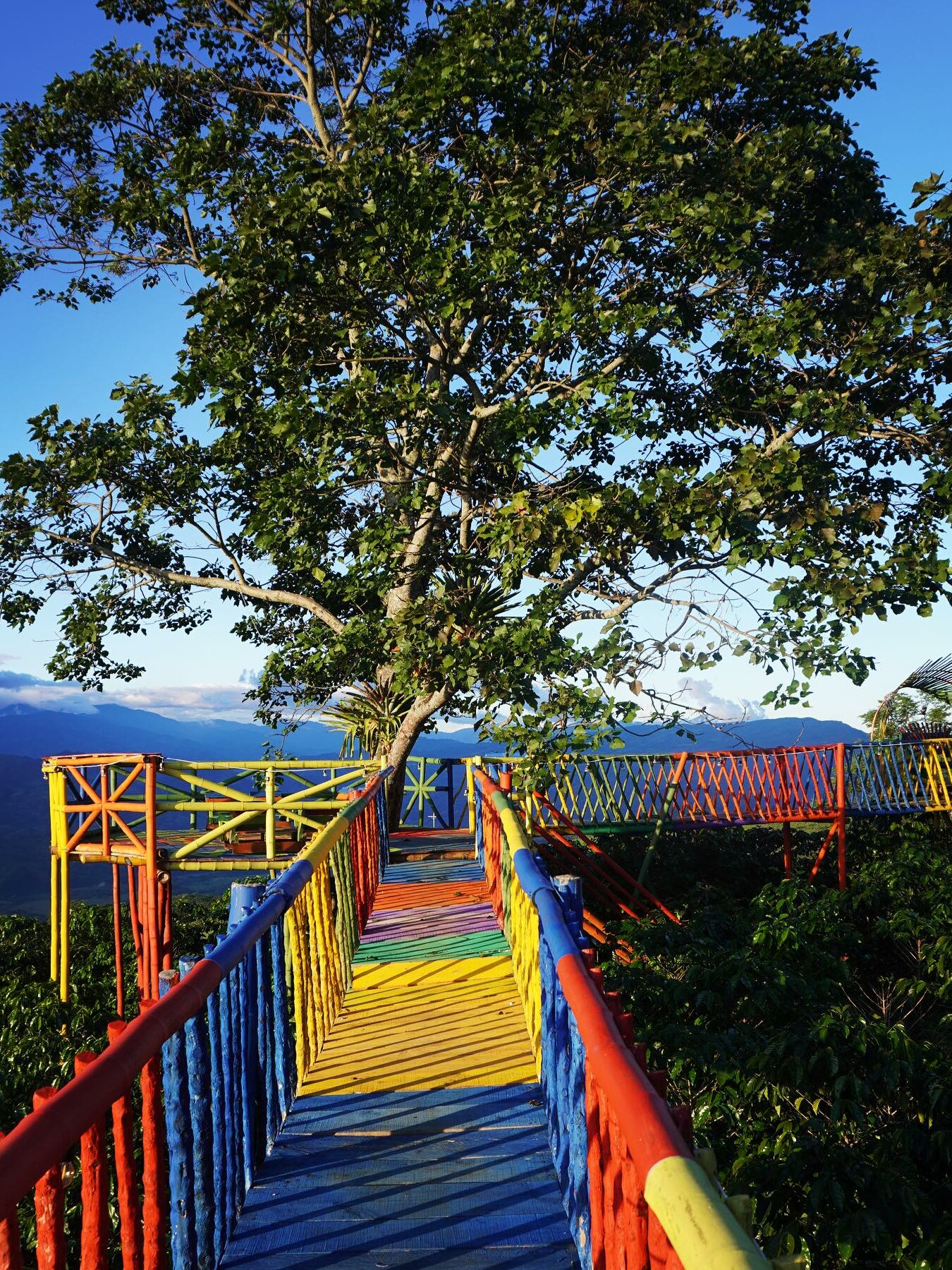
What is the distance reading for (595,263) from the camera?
14.4m

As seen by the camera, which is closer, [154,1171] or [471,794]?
[154,1171]

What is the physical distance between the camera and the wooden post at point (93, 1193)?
87.8 inches

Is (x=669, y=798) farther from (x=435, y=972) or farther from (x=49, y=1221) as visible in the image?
(x=49, y=1221)

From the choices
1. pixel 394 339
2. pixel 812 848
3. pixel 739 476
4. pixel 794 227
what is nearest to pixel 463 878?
pixel 739 476

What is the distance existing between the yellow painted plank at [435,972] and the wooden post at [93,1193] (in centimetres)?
429

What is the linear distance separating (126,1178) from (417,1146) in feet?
5.62

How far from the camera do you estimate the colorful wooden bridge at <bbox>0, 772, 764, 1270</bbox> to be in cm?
207

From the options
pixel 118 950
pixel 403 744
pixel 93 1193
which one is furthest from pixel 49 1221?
pixel 403 744

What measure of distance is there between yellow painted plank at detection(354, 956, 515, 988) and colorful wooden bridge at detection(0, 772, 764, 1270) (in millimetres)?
109

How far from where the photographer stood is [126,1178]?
8.56 feet

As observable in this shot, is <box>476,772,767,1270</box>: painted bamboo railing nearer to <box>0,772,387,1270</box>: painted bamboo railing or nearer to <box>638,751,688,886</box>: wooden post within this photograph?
<box>0,772,387,1270</box>: painted bamboo railing

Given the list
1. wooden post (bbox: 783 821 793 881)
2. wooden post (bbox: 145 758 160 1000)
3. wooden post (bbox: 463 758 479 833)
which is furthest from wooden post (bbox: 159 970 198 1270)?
wooden post (bbox: 783 821 793 881)

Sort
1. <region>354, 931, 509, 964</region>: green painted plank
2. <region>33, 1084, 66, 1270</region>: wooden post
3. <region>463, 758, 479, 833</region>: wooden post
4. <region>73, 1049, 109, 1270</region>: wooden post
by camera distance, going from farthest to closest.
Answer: <region>463, 758, 479, 833</region>: wooden post → <region>354, 931, 509, 964</region>: green painted plank → <region>73, 1049, 109, 1270</region>: wooden post → <region>33, 1084, 66, 1270</region>: wooden post

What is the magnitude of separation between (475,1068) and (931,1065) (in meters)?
3.47
